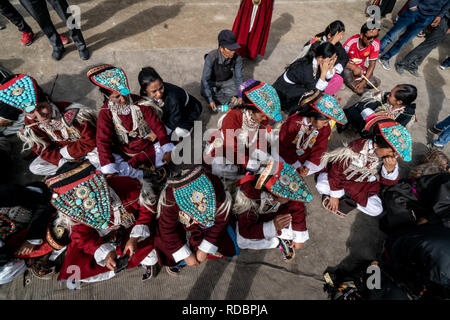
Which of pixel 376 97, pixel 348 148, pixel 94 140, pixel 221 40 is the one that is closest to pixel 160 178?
pixel 94 140

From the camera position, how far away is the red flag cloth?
13.6ft

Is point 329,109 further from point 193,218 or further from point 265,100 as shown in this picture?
point 193,218

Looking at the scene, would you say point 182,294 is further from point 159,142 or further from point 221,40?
point 221,40

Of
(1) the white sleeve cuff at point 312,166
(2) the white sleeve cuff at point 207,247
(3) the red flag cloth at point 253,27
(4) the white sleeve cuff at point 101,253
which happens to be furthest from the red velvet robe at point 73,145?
(3) the red flag cloth at point 253,27

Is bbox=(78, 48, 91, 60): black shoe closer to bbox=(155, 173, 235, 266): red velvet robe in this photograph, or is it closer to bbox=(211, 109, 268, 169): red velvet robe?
bbox=(211, 109, 268, 169): red velvet robe

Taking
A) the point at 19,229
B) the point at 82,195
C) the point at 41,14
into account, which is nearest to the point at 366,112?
the point at 82,195

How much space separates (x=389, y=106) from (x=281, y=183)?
8.61ft

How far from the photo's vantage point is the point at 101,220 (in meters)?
1.88

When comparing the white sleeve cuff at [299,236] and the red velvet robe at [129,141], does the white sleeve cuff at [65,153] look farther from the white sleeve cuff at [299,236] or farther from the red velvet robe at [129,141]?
the white sleeve cuff at [299,236]

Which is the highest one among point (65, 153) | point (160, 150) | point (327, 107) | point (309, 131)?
point (327, 107)

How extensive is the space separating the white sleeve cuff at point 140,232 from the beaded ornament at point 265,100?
1.82 metres

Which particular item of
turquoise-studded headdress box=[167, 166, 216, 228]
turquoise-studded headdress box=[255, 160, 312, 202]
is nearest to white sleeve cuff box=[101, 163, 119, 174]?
turquoise-studded headdress box=[167, 166, 216, 228]

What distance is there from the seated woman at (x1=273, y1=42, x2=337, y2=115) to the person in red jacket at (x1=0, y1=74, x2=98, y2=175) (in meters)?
3.06

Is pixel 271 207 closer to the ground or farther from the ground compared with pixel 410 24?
closer to the ground
